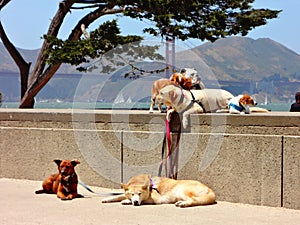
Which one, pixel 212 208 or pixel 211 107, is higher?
pixel 211 107

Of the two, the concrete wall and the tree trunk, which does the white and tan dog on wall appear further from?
the tree trunk

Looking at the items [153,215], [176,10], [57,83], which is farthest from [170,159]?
[57,83]

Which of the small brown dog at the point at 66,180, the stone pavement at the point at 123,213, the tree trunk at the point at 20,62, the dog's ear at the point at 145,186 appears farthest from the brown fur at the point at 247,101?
the tree trunk at the point at 20,62

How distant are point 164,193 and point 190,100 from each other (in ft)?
4.41

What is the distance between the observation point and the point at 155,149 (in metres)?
7.86

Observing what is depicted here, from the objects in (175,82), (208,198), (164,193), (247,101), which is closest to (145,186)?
(164,193)

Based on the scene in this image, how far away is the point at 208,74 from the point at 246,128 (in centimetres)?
189

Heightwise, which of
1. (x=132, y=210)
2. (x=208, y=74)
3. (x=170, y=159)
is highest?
(x=208, y=74)

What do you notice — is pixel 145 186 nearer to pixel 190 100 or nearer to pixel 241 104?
pixel 190 100

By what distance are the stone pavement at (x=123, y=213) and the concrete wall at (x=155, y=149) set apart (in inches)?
13.5

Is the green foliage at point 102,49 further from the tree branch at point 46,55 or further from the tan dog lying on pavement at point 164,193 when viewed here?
the tan dog lying on pavement at point 164,193

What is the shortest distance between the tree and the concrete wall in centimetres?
674

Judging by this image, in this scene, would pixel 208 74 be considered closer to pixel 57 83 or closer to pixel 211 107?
pixel 211 107

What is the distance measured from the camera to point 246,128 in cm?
714
